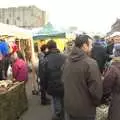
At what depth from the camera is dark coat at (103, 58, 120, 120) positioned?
5.74 meters

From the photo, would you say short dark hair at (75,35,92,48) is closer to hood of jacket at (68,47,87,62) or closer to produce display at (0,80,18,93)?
hood of jacket at (68,47,87,62)

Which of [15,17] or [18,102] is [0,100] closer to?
[18,102]

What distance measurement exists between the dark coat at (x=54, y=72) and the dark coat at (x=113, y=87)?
308 centimetres

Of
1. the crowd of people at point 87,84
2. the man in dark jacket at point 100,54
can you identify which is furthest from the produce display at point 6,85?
the crowd of people at point 87,84

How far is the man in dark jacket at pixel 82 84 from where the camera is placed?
18.6 ft

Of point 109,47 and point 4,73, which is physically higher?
point 109,47

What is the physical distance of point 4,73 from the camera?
54.4ft

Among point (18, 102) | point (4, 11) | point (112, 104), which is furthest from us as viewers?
point (4, 11)

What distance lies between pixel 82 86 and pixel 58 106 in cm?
384

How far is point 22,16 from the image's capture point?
117500mm

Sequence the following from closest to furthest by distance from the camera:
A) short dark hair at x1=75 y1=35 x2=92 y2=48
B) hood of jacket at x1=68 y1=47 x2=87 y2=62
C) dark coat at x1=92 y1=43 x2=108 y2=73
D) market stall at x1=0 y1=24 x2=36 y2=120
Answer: hood of jacket at x1=68 y1=47 x2=87 y2=62, short dark hair at x1=75 y1=35 x2=92 y2=48, market stall at x1=0 y1=24 x2=36 y2=120, dark coat at x1=92 y1=43 x2=108 y2=73

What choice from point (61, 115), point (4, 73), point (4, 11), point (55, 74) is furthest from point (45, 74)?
point (4, 11)

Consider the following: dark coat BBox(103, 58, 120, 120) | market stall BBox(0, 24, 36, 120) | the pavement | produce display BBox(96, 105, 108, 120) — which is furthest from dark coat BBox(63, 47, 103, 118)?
the pavement

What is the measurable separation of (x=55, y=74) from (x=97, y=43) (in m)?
4.39
